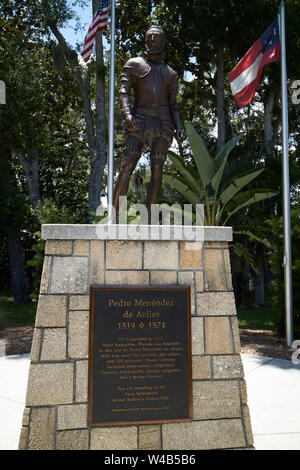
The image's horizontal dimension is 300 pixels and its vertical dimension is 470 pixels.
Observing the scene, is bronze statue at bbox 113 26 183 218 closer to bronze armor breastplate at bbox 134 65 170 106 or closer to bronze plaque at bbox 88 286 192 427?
bronze armor breastplate at bbox 134 65 170 106

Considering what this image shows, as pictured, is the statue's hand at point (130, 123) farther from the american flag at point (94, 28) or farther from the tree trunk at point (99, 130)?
the tree trunk at point (99, 130)

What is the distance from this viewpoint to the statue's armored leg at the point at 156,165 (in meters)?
5.04

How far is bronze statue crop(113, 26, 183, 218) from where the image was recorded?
4875mm

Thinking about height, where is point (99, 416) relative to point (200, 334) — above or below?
below

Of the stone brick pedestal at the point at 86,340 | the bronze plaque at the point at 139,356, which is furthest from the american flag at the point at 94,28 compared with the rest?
→ the bronze plaque at the point at 139,356

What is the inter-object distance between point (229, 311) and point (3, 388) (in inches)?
132

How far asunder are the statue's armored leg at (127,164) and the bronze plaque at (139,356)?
1758 millimetres

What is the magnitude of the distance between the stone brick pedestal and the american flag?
17.9ft

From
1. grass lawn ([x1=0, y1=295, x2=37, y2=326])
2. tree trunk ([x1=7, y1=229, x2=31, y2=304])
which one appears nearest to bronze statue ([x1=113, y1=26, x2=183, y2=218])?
grass lawn ([x1=0, y1=295, x2=37, y2=326])

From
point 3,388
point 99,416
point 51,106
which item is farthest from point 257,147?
point 99,416

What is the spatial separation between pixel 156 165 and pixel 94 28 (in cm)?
414

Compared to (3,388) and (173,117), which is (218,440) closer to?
(3,388)
